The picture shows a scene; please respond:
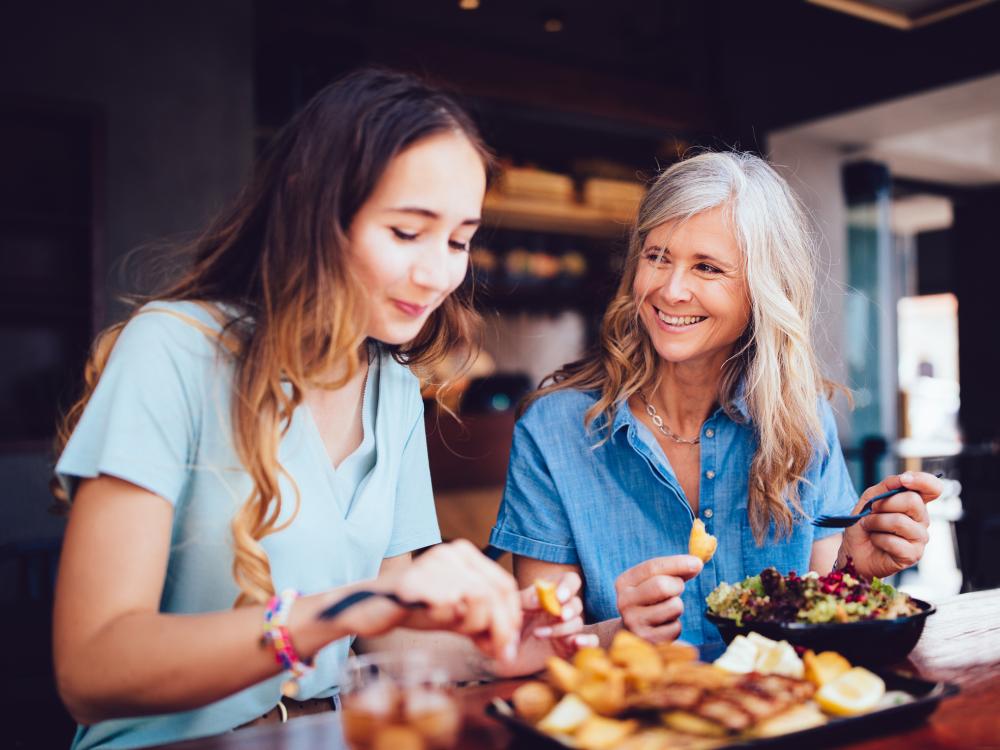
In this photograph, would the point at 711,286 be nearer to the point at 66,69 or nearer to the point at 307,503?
the point at 307,503

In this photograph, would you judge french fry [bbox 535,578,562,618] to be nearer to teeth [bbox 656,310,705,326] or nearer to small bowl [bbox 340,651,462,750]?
small bowl [bbox 340,651,462,750]

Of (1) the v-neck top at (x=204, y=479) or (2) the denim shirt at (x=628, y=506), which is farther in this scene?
(2) the denim shirt at (x=628, y=506)

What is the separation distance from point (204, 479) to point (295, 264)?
1.07 feet

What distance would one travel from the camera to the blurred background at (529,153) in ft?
13.6

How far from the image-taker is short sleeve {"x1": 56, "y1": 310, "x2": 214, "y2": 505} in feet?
3.63

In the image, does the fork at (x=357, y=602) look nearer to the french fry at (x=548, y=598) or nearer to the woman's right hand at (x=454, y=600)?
the woman's right hand at (x=454, y=600)

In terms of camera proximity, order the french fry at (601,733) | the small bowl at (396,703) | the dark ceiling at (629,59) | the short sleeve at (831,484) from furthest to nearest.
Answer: the dark ceiling at (629,59)
the short sleeve at (831,484)
the french fry at (601,733)
the small bowl at (396,703)

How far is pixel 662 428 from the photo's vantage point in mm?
1947

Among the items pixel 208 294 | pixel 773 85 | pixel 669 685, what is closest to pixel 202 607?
pixel 208 294

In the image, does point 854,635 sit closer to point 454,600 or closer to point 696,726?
point 696,726

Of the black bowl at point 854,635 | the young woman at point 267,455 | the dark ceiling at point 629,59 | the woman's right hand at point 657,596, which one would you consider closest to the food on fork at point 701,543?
the woman's right hand at point 657,596

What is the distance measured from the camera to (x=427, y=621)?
977 mm

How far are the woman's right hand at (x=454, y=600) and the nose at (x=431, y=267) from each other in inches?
16.8

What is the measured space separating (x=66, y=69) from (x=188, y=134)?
23.2 inches
